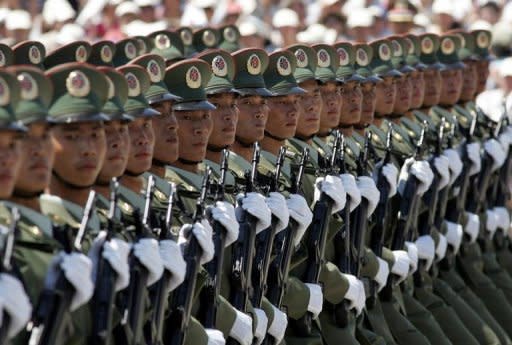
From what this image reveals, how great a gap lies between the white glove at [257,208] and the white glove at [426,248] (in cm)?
335

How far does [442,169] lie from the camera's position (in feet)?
38.2

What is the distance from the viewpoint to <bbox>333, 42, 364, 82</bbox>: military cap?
35.4 ft

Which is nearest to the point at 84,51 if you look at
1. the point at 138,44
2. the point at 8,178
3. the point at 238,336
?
the point at 138,44

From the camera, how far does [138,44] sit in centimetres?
1093

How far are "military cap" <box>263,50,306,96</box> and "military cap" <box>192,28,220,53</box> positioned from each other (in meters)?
3.01

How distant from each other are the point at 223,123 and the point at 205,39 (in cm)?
425

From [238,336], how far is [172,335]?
2.12 feet

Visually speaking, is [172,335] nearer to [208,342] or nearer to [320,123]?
[208,342]

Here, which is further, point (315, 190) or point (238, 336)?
point (315, 190)

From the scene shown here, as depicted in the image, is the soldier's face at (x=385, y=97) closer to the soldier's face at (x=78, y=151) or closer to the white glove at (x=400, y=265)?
the white glove at (x=400, y=265)

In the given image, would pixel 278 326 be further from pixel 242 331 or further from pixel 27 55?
pixel 27 55

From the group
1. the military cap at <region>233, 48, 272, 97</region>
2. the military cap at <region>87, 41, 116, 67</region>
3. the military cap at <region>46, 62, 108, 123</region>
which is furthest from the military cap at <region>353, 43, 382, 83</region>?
the military cap at <region>46, 62, 108, 123</region>

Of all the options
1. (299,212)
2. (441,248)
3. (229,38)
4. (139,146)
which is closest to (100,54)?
(299,212)

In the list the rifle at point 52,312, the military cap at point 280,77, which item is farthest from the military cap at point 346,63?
the rifle at point 52,312
